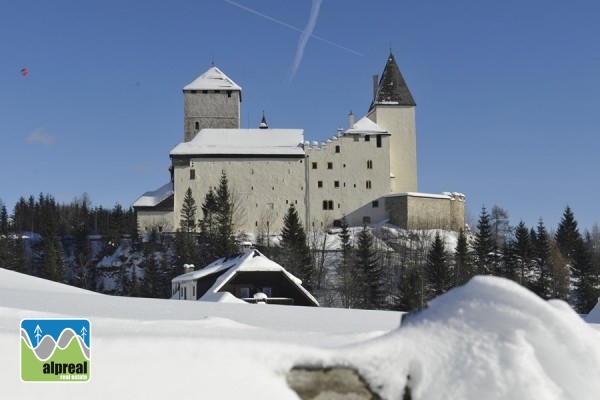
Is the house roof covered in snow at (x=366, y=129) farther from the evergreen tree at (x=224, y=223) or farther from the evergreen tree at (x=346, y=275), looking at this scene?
the evergreen tree at (x=224, y=223)

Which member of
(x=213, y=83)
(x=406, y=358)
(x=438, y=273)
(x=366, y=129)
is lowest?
(x=438, y=273)

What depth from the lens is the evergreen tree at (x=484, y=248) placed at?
5919 centimetres

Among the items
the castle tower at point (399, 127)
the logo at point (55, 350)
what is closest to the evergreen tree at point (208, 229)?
the castle tower at point (399, 127)

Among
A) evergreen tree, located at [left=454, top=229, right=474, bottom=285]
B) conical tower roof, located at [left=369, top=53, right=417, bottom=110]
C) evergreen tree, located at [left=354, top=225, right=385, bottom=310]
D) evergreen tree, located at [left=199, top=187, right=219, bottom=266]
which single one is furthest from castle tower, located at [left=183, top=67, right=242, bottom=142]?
evergreen tree, located at [left=454, top=229, right=474, bottom=285]

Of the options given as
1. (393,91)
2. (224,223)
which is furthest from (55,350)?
(393,91)

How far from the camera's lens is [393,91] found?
238ft

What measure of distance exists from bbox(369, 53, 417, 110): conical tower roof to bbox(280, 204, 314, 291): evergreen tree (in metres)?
17.0

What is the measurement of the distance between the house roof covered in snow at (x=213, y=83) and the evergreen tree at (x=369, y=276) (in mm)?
28948

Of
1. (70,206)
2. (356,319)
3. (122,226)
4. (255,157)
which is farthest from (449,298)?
(70,206)

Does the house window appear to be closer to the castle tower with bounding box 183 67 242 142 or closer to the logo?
the logo

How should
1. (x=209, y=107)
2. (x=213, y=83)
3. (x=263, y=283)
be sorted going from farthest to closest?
1. (x=213, y=83)
2. (x=209, y=107)
3. (x=263, y=283)

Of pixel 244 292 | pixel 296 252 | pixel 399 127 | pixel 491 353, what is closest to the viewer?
pixel 491 353

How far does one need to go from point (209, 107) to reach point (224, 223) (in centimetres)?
1996

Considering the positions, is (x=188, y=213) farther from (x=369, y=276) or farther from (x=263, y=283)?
(x=263, y=283)
